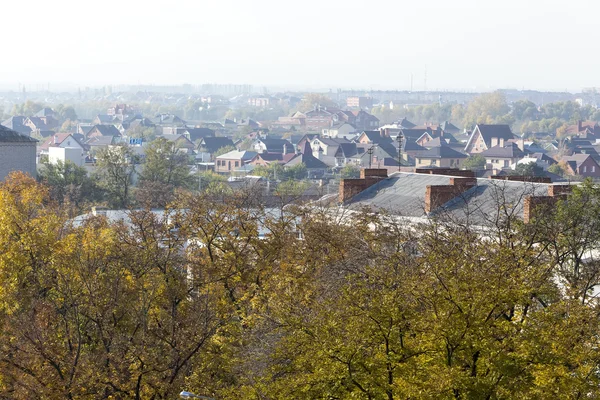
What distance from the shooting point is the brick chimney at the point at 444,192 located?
40.8 metres

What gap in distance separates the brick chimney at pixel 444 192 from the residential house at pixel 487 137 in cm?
13116

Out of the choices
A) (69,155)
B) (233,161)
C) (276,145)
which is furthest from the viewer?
(276,145)

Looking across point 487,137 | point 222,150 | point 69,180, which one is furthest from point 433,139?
point 69,180

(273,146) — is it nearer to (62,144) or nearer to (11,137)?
(62,144)

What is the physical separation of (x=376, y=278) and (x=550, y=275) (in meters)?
3.55

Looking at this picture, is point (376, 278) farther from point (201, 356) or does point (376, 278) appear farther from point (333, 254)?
point (333, 254)

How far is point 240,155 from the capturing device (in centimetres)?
14375

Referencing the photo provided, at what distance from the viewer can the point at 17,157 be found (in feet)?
235

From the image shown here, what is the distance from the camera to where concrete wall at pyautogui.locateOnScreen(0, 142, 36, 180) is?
232 ft

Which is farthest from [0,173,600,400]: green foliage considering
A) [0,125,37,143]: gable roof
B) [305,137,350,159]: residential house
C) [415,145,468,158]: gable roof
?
[305,137,350,159]: residential house

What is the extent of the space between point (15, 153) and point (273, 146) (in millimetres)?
95799

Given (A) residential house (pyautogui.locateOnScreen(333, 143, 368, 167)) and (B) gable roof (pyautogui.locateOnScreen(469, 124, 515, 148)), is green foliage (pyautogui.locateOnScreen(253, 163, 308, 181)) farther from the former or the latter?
(B) gable roof (pyautogui.locateOnScreen(469, 124, 515, 148))

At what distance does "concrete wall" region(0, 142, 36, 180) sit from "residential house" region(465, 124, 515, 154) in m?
107

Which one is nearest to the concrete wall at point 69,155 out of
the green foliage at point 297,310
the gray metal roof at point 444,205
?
the gray metal roof at point 444,205
